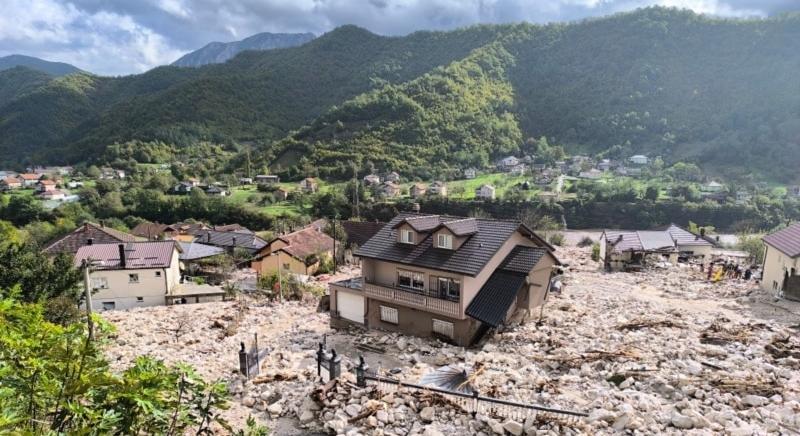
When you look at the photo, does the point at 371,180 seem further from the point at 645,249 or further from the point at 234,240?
the point at 645,249

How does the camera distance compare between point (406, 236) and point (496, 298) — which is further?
point (406, 236)

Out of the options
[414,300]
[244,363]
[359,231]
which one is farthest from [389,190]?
[244,363]

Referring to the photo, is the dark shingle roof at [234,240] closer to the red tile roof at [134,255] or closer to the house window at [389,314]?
the red tile roof at [134,255]

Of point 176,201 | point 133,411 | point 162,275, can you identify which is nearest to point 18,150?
point 176,201

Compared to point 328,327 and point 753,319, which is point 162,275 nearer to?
point 328,327

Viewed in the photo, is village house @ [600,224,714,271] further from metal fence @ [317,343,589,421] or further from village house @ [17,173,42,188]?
village house @ [17,173,42,188]

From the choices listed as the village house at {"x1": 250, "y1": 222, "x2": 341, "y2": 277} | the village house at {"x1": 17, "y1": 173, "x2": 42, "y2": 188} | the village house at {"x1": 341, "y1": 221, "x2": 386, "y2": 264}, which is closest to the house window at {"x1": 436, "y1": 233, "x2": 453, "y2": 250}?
the village house at {"x1": 250, "y1": 222, "x2": 341, "y2": 277}

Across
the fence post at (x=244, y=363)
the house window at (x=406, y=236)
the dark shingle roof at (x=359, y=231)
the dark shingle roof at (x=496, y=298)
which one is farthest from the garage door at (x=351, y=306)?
the dark shingle roof at (x=359, y=231)
